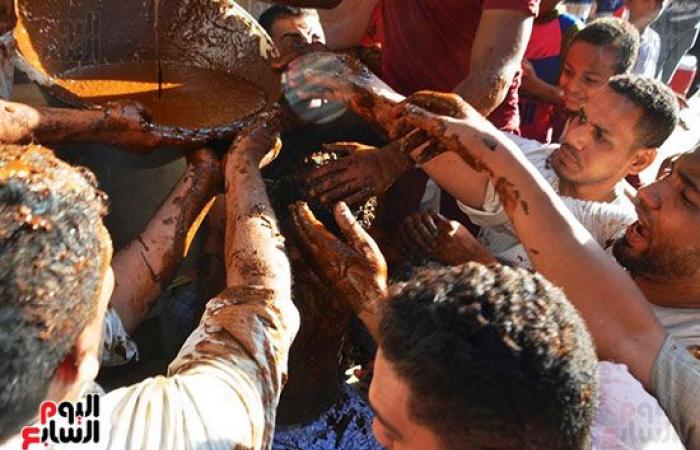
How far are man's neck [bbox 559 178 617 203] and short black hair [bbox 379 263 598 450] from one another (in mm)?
1433

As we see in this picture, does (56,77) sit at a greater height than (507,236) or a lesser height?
greater

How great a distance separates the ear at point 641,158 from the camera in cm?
243

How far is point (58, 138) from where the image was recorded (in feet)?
5.88

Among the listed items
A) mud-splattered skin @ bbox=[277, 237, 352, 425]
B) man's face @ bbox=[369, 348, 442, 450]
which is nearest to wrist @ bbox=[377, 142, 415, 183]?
mud-splattered skin @ bbox=[277, 237, 352, 425]

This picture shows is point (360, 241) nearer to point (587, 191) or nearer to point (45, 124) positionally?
point (45, 124)

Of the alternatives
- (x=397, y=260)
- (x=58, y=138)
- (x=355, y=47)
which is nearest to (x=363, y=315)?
(x=397, y=260)

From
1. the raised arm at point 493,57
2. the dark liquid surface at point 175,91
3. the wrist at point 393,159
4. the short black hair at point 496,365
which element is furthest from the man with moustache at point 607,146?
the short black hair at point 496,365

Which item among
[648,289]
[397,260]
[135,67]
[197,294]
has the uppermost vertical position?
[135,67]

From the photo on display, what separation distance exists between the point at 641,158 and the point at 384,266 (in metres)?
1.32

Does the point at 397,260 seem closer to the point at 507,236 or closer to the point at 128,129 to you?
the point at 507,236

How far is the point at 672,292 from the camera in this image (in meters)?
1.75

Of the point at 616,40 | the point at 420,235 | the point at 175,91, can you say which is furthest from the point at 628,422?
the point at 616,40

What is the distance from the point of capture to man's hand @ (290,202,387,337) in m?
1.64

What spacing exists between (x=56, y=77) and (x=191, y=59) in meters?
0.53
